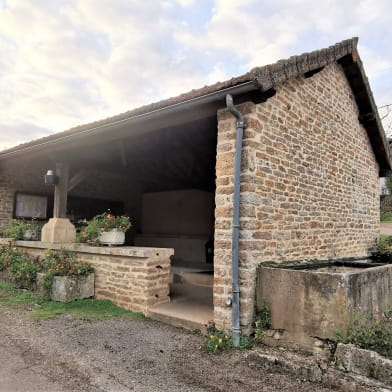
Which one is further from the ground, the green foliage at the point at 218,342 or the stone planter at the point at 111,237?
the stone planter at the point at 111,237

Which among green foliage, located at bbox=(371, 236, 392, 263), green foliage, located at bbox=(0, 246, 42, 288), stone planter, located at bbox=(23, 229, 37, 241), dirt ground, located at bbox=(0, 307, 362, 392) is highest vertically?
stone planter, located at bbox=(23, 229, 37, 241)

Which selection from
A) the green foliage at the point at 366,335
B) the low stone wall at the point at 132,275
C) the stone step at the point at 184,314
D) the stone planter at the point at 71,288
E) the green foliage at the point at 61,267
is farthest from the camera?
the green foliage at the point at 61,267

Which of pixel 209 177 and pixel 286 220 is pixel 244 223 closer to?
pixel 286 220

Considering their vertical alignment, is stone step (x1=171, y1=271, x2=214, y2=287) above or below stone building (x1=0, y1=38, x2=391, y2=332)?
below

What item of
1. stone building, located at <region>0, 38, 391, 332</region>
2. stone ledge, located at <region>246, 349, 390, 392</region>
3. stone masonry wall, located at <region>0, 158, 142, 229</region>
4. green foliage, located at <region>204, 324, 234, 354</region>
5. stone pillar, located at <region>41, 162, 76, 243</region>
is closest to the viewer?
stone ledge, located at <region>246, 349, 390, 392</region>

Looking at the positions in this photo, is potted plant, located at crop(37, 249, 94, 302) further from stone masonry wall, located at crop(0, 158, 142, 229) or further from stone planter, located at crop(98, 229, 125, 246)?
stone masonry wall, located at crop(0, 158, 142, 229)

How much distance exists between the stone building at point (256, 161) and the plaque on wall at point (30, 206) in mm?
154

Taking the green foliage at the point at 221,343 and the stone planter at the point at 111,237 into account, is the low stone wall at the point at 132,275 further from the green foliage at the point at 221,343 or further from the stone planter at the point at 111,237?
the green foliage at the point at 221,343

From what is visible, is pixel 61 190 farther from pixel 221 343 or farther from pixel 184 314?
pixel 221 343

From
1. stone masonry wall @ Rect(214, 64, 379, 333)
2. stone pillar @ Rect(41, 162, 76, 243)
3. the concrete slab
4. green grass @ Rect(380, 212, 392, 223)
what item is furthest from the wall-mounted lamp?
green grass @ Rect(380, 212, 392, 223)

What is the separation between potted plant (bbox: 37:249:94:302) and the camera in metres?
5.53

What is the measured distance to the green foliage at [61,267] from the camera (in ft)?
18.5

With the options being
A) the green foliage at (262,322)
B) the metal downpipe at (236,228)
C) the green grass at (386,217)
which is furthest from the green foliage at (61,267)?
the green grass at (386,217)

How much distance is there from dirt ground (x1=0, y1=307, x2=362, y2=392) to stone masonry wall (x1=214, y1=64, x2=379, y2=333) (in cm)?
72
